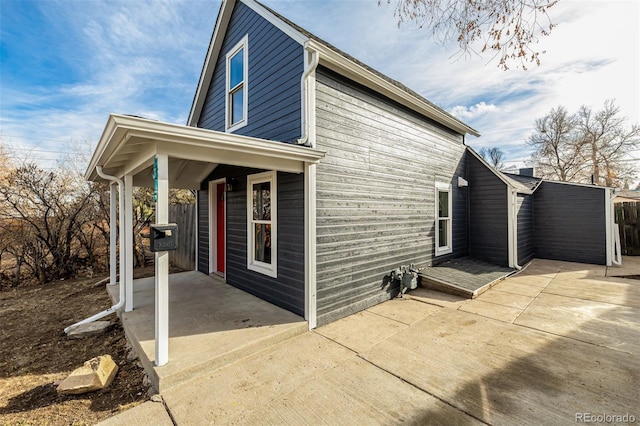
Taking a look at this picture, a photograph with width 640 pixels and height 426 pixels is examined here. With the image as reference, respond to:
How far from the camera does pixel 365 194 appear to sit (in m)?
4.90

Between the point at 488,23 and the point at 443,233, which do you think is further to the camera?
the point at 443,233

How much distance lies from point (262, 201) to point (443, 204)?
15.8ft

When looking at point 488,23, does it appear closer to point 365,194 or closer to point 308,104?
point 308,104

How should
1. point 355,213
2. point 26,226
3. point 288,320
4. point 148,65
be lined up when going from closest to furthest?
point 288,320 < point 355,213 < point 26,226 < point 148,65

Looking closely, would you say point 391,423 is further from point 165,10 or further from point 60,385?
point 165,10

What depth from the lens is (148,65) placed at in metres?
9.38

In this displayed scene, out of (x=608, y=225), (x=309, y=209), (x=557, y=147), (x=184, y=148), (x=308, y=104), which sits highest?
(x=557, y=147)

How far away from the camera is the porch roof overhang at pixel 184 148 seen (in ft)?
8.57

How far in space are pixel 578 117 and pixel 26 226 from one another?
1188 inches

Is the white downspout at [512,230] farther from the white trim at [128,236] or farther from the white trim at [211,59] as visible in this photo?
the white trim at [128,236]

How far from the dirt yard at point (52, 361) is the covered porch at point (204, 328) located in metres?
0.22

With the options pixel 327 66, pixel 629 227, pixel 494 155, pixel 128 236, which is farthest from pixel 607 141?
pixel 128 236

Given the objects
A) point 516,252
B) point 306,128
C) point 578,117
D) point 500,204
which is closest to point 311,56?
point 306,128

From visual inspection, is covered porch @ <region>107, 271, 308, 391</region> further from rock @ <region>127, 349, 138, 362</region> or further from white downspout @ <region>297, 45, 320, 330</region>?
Result: white downspout @ <region>297, 45, 320, 330</region>
